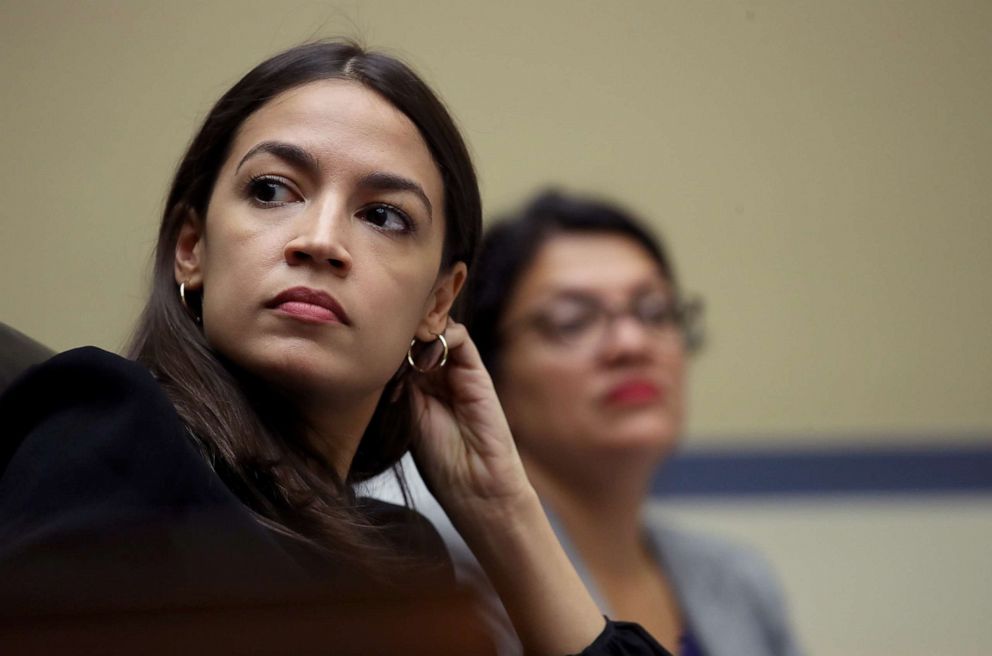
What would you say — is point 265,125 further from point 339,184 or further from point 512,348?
point 512,348

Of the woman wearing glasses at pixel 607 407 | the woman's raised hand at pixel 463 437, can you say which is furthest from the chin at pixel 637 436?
the woman's raised hand at pixel 463 437

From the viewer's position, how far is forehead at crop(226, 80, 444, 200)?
3.63 ft

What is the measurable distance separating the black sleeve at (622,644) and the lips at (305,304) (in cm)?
43

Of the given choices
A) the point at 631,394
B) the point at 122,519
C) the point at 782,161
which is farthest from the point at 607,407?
the point at 122,519

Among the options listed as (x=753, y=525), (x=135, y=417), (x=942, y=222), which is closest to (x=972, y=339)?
(x=942, y=222)

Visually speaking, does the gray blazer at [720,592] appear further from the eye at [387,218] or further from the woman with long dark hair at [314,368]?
the eye at [387,218]

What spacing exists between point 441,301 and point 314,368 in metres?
0.24

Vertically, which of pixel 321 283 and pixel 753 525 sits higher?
pixel 321 283

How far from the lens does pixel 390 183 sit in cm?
113

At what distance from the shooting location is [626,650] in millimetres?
1199

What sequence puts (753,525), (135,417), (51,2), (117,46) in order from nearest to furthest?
1. (135,417)
2. (51,2)
3. (117,46)
4. (753,525)

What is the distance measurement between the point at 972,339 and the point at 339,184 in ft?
7.31

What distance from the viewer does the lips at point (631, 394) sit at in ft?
6.31

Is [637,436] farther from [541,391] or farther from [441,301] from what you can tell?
[441,301]
